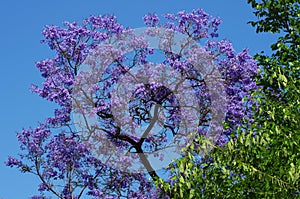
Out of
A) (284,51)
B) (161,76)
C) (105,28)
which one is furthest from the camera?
(105,28)

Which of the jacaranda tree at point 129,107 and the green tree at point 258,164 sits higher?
the jacaranda tree at point 129,107

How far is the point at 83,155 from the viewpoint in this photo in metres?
23.2

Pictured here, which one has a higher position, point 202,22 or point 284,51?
point 202,22

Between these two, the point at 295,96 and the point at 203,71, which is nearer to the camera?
the point at 295,96

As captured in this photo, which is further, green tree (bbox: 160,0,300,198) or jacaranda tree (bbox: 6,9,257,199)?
jacaranda tree (bbox: 6,9,257,199)

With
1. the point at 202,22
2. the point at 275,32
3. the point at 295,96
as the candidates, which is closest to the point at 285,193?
the point at 295,96

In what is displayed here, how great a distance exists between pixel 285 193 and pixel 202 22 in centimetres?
1540

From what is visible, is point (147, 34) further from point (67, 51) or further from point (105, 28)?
point (67, 51)

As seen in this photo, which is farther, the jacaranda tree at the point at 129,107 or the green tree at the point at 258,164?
the jacaranda tree at the point at 129,107

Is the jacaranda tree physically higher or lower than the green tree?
higher

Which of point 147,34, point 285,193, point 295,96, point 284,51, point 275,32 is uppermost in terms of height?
point 147,34

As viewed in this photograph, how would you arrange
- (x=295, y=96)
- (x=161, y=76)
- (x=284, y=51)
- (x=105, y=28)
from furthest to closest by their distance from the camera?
(x=105, y=28), (x=161, y=76), (x=284, y=51), (x=295, y=96)

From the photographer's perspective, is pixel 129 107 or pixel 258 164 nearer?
pixel 258 164

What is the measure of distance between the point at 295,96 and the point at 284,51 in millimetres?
3591
